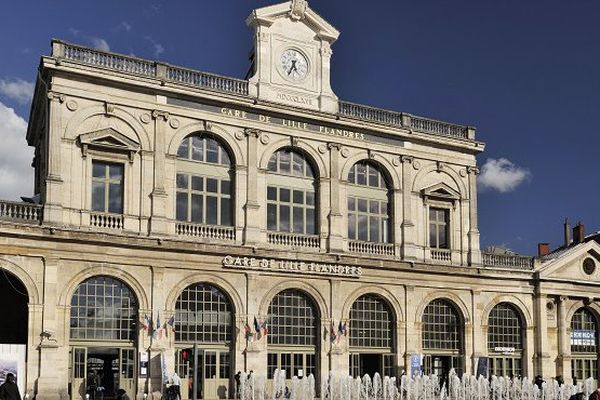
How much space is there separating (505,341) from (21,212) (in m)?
24.2

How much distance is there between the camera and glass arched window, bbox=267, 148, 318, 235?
1503 inches

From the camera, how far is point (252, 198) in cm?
3712

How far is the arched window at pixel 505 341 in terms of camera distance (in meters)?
43.2

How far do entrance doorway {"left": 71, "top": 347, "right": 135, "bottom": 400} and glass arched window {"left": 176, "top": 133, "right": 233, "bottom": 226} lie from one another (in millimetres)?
6013

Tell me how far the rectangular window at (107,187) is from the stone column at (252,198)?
17.6ft

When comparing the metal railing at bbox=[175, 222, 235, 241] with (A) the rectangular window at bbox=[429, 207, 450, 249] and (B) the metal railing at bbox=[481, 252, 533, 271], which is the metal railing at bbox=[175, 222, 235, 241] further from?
(B) the metal railing at bbox=[481, 252, 533, 271]

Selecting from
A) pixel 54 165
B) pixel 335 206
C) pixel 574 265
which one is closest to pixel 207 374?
pixel 335 206

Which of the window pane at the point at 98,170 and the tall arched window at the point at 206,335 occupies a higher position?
the window pane at the point at 98,170

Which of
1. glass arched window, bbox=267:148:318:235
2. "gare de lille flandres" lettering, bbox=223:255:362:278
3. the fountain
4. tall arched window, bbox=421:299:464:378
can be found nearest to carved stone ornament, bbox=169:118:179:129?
glass arched window, bbox=267:148:318:235

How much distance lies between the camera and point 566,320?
148 feet

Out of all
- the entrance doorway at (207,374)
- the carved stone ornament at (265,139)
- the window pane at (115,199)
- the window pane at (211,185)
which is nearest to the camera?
the window pane at (115,199)

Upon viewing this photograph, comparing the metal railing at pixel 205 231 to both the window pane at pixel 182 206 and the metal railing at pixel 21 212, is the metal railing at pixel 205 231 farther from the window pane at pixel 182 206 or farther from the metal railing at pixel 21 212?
the metal railing at pixel 21 212

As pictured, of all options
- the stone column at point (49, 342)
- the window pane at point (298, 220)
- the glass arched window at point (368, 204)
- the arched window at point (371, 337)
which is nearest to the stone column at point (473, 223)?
the glass arched window at point (368, 204)

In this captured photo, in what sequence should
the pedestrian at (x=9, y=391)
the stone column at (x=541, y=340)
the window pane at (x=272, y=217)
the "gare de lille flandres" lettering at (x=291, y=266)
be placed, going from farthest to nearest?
1. the stone column at (x=541, y=340)
2. the window pane at (x=272, y=217)
3. the "gare de lille flandres" lettering at (x=291, y=266)
4. the pedestrian at (x=9, y=391)
